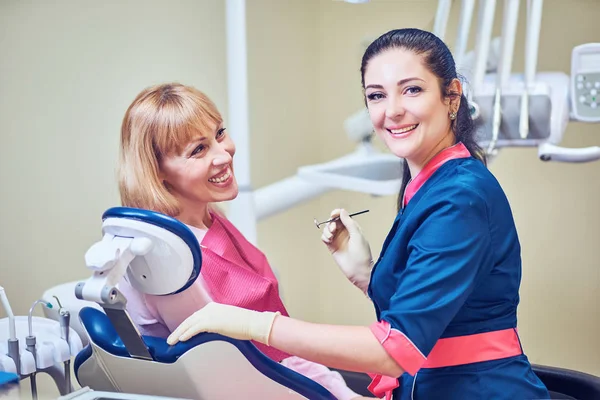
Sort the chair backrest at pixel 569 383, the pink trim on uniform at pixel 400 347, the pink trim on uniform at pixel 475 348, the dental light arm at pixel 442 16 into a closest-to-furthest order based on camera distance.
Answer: the pink trim on uniform at pixel 400 347, the pink trim on uniform at pixel 475 348, the chair backrest at pixel 569 383, the dental light arm at pixel 442 16

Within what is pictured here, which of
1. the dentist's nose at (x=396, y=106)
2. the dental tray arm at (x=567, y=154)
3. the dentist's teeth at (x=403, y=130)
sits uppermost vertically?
the dentist's nose at (x=396, y=106)

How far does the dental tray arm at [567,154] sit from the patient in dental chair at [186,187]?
1.00 metres

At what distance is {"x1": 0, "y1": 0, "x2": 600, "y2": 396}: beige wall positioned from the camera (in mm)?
2174

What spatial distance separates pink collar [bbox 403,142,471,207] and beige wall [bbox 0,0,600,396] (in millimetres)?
883

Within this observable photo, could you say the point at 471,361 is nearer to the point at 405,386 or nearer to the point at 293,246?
the point at 405,386

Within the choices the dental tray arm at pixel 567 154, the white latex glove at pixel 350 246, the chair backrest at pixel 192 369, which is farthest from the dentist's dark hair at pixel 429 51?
the dental tray arm at pixel 567 154

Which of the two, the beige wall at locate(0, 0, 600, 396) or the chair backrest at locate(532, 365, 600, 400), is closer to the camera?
the chair backrest at locate(532, 365, 600, 400)

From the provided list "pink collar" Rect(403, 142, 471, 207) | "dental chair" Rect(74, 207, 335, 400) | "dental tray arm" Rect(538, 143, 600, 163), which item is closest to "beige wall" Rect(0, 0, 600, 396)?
"dental tray arm" Rect(538, 143, 600, 163)

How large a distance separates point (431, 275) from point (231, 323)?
15.0 inches

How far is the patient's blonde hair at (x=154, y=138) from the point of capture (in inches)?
63.4

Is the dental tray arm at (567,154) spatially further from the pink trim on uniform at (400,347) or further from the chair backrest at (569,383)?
the pink trim on uniform at (400,347)

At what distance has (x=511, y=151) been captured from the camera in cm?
230

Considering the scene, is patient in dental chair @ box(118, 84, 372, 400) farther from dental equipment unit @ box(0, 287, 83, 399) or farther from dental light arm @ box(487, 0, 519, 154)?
dental light arm @ box(487, 0, 519, 154)

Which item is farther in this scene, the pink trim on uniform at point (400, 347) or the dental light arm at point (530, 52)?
the dental light arm at point (530, 52)
